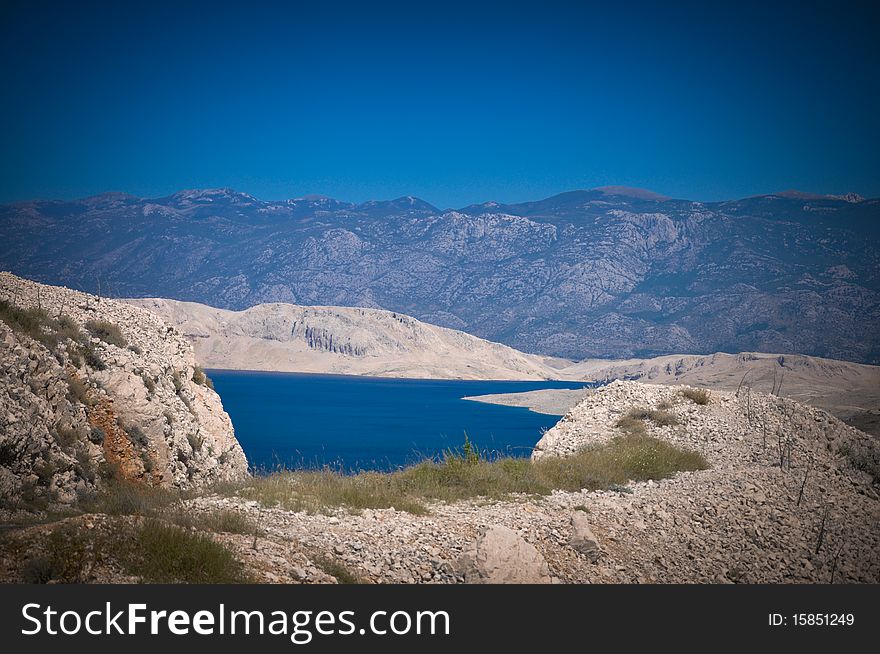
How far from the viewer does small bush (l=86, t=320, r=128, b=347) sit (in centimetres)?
1244

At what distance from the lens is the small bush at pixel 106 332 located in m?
12.4

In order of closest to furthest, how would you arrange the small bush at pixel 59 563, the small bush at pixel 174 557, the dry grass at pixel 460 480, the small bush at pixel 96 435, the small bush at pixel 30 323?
1. the small bush at pixel 59 563
2. the small bush at pixel 174 557
3. the dry grass at pixel 460 480
4. the small bush at pixel 96 435
5. the small bush at pixel 30 323

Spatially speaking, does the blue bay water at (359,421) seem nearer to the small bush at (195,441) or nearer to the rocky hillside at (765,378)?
the rocky hillside at (765,378)

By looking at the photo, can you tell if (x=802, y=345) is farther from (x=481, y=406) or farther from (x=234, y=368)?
(x=234, y=368)

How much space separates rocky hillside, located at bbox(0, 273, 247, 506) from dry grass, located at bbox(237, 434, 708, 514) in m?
2.30

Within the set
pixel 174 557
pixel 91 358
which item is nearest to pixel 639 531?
pixel 174 557

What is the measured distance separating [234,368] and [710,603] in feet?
379

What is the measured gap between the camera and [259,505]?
760cm

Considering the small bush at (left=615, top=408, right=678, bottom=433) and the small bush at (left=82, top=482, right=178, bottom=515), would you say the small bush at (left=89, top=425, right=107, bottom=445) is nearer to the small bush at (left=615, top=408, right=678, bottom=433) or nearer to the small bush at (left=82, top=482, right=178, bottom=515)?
the small bush at (left=82, top=482, right=178, bottom=515)

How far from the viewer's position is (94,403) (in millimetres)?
10539

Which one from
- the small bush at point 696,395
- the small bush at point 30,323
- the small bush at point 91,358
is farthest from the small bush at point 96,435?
the small bush at point 696,395

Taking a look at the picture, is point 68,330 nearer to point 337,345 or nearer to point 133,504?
point 133,504

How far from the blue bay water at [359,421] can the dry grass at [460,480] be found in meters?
11.2

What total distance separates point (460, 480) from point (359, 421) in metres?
51.5
